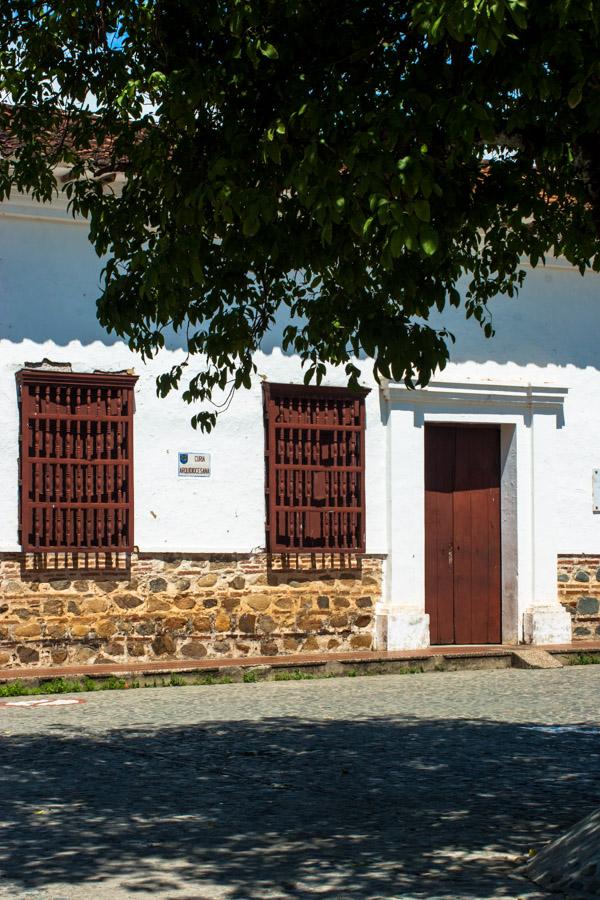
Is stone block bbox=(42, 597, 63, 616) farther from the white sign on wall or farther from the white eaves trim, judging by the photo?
the white eaves trim

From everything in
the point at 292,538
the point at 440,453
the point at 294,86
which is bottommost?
the point at 292,538

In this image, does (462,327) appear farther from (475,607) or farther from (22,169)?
(22,169)

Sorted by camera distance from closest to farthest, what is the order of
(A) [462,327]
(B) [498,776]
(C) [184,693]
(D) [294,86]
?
(D) [294,86], (B) [498,776], (C) [184,693], (A) [462,327]

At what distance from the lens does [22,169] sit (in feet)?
27.7

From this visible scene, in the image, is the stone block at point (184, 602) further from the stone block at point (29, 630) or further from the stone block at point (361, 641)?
the stone block at point (361, 641)

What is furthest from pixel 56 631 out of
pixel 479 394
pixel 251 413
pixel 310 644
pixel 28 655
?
pixel 479 394

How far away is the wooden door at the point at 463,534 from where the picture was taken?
51.2ft

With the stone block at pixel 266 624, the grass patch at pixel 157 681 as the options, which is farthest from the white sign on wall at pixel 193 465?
the grass patch at pixel 157 681

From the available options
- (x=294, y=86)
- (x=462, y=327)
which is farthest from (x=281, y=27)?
(x=462, y=327)

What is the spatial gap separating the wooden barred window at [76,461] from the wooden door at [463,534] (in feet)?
12.3

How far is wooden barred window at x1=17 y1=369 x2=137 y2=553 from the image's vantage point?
13320 millimetres

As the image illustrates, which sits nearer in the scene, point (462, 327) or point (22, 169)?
point (22, 169)

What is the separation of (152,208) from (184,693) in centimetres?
565

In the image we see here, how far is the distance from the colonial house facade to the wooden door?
0.08ft
